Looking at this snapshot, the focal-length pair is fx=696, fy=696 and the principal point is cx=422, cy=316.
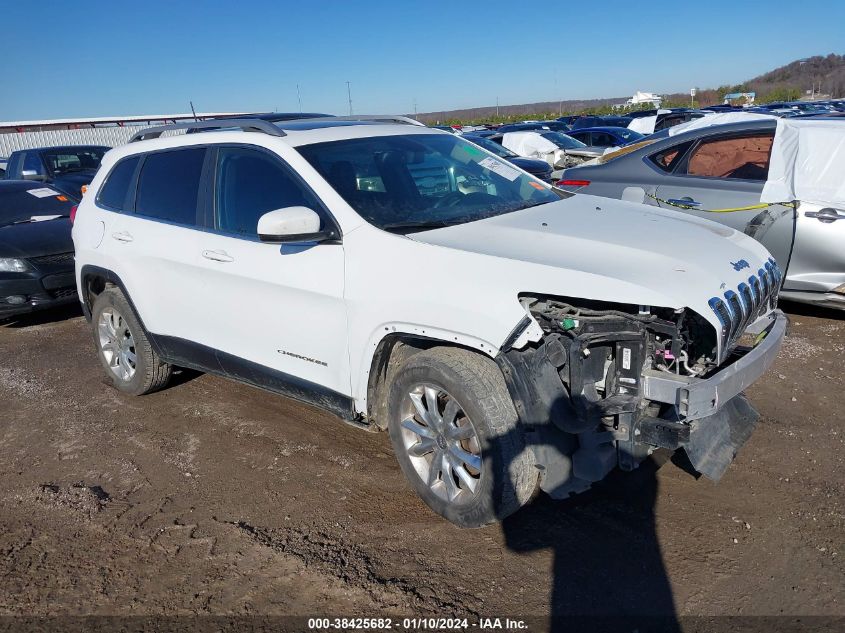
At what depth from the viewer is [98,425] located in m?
4.86

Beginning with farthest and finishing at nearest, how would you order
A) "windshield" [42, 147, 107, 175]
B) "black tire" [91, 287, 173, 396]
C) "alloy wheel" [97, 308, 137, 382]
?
"windshield" [42, 147, 107, 175] < "alloy wheel" [97, 308, 137, 382] < "black tire" [91, 287, 173, 396]

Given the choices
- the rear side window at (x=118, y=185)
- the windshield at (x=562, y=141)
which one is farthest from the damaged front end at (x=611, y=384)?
the windshield at (x=562, y=141)

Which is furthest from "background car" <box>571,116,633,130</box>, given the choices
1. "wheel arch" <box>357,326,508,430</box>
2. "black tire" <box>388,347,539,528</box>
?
"black tire" <box>388,347,539,528</box>

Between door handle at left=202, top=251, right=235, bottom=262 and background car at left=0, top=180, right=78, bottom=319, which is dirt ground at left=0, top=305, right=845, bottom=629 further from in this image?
background car at left=0, top=180, right=78, bottom=319

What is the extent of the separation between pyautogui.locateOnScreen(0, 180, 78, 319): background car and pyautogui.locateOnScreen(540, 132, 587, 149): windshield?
1257 cm

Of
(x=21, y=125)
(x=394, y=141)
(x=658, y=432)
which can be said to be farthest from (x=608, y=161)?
(x=21, y=125)

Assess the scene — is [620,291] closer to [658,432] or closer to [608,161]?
[658,432]

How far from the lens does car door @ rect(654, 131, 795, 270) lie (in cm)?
554

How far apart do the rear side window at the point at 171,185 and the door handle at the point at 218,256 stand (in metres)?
0.31

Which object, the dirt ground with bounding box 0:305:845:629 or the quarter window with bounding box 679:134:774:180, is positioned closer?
the dirt ground with bounding box 0:305:845:629

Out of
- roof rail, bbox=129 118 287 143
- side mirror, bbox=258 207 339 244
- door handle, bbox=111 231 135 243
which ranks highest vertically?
roof rail, bbox=129 118 287 143

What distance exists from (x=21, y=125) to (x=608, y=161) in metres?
32.0

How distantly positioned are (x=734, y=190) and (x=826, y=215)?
738mm

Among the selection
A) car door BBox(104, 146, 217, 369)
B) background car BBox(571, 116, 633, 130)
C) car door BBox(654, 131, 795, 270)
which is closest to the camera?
car door BBox(104, 146, 217, 369)
